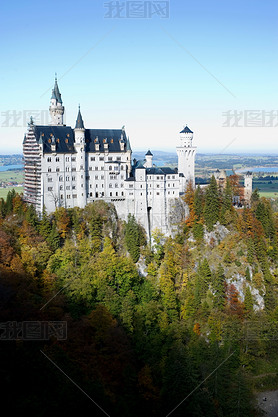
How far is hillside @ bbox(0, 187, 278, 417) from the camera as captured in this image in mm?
40219

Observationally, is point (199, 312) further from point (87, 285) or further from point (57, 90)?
point (57, 90)

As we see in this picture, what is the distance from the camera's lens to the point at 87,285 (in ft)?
176

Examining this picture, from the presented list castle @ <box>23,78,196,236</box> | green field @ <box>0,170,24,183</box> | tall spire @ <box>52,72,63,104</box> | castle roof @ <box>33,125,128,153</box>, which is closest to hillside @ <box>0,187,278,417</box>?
castle @ <box>23,78,196,236</box>

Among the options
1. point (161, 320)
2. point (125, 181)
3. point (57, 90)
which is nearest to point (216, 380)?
point (161, 320)

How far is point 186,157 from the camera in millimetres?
72125

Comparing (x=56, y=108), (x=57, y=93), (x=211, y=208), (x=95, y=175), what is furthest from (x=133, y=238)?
(x=57, y=93)

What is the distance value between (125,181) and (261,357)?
31969mm

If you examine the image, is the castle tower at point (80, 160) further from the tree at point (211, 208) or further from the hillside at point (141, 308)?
the tree at point (211, 208)

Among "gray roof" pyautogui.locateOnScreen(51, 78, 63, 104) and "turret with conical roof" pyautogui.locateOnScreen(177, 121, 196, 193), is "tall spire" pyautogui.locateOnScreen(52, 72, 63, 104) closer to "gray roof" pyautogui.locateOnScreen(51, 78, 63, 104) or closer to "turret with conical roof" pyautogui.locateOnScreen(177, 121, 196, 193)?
"gray roof" pyautogui.locateOnScreen(51, 78, 63, 104)

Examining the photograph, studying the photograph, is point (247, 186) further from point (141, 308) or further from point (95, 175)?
point (141, 308)

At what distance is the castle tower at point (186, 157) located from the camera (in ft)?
235

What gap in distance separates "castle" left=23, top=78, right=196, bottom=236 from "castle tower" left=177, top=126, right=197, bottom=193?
167 millimetres

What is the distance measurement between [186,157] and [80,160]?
59.4 feet

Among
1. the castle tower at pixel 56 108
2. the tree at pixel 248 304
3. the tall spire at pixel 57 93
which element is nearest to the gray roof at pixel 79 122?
the castle tower at pixel 56 108
